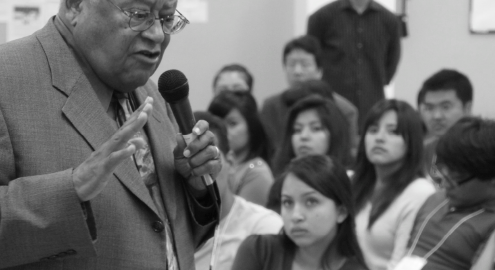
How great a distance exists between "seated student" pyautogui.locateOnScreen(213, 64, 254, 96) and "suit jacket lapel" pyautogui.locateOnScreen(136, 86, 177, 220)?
298 centimetres

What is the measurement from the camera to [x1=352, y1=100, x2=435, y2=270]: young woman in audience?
3053 mm

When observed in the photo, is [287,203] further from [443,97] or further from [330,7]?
[330,7]

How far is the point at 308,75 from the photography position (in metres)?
4.68

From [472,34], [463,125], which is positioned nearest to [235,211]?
[463,125]

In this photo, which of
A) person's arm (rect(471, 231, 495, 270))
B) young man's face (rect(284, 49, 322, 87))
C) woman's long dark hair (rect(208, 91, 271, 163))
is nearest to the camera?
person's arm (rect(471, 231, 495, 270))

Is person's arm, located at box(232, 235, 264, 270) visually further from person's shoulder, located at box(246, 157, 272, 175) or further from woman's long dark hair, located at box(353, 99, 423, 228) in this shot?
person's shoulder, located at box(246, 157, 272, 175)

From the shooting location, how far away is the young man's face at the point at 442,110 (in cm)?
395

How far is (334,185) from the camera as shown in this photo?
8.68 feet

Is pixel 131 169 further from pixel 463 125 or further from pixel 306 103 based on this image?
pixel 306 103

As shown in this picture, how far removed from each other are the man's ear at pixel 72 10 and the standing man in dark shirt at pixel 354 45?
12.3 ft

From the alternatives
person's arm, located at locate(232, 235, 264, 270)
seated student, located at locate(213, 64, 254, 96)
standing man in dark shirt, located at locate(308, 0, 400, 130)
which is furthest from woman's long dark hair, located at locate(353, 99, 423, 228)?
standing man in dark shirt, located at locate(308, 0, 400, 130)

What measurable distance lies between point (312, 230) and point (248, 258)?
0.22m

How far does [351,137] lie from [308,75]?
0.66 m

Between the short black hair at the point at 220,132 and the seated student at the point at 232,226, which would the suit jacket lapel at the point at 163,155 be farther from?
the short black hair at the point at 220,132
